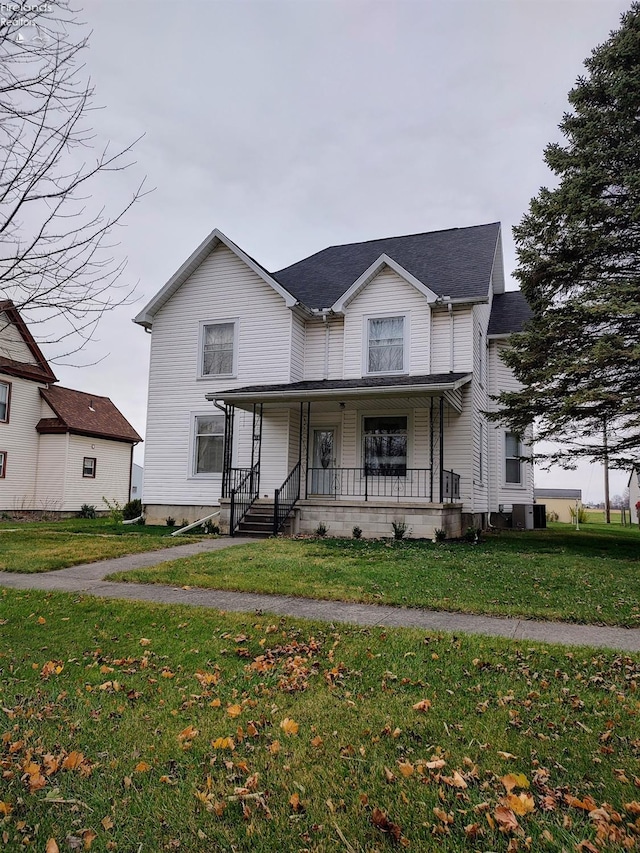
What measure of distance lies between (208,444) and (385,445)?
18.1 feet

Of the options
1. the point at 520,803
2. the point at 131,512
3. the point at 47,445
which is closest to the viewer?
the point at 520,803

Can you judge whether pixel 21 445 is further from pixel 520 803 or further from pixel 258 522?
pixel 520 803

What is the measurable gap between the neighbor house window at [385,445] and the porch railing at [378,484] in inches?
5.7

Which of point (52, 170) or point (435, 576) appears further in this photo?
point (435, 576)

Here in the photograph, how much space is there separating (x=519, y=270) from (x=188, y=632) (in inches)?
484

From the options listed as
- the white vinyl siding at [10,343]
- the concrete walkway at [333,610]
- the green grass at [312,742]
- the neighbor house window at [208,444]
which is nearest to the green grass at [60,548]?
the concrete walkway at [333,610]

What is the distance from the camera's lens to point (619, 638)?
5461 mm

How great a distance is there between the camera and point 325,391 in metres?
14.4

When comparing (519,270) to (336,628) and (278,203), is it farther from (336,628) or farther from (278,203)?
(336,628)

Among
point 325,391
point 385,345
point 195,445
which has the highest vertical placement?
point 385,345

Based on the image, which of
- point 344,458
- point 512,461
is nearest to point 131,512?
point 344,458

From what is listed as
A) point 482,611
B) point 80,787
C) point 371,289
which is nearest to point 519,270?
point 371,289

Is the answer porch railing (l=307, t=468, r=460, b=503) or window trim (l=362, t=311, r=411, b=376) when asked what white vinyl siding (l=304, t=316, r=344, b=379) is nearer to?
window trim (l=362, t=311, r=411, b=376)

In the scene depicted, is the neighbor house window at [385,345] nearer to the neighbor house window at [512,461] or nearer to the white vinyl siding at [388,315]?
the white vinyl siding at [388,315]
